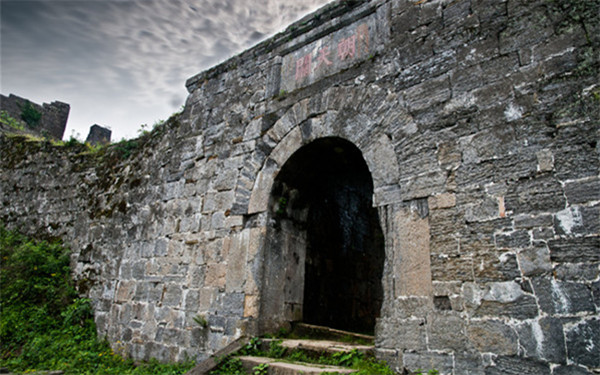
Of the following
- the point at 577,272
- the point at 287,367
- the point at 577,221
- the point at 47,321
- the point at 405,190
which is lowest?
the point at 287,367

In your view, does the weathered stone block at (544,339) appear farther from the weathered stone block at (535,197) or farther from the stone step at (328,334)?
the stone step at (328,334)

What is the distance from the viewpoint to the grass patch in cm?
578

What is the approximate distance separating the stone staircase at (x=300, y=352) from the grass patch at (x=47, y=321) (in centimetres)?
92

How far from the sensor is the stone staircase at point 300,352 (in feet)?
12.3

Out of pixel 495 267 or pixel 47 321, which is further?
pixel 47 321

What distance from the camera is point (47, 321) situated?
6.73m

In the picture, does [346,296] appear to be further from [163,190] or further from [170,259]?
[163,190]

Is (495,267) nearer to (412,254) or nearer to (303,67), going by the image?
(412,254)

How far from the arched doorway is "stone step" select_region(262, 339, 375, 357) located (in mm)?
407

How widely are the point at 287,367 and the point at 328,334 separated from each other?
1120 millimetres

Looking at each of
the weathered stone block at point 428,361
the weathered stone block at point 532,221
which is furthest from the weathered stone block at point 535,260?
the weathered stone block at point 428,361

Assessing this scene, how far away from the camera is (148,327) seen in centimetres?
583

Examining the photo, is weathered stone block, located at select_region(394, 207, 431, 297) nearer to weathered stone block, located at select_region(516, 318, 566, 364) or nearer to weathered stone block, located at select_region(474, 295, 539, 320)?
weathered stone block, located at select_region(474, 295, 539, 320)

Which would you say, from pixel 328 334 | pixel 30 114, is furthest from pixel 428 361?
pixel 30 114
